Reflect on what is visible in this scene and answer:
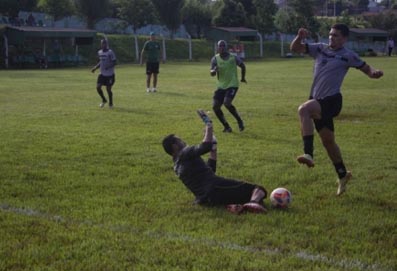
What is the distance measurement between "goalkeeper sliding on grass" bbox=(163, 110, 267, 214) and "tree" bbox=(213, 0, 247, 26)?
71069 mm

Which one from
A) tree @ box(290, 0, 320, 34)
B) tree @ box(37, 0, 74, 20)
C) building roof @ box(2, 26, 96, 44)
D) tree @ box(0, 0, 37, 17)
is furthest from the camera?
tree @ box(290, 0, 320, 34)

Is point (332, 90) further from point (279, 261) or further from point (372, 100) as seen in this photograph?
point (372, 100)

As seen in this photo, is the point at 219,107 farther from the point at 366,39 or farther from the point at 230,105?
the point at 366,39

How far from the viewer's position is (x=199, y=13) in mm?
76625

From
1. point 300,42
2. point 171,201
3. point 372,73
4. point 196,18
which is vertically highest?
point 196,18

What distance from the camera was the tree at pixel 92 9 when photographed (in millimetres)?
61094

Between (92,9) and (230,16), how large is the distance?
72.3 feet

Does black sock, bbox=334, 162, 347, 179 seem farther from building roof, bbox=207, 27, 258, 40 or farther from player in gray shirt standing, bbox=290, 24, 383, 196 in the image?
building roof, bbox=207, 27, 258, 40

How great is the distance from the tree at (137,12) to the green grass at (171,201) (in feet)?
170

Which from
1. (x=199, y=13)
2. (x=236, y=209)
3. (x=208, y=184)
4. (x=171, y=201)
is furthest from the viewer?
(x=199, y=13)

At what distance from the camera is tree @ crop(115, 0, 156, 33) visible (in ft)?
211

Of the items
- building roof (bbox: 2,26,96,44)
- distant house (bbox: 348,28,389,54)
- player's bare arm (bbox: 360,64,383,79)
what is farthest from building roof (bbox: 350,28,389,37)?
player's bare arm (bbox: 360,64,383,79)

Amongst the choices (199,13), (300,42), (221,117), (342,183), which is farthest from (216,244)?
(199,13)

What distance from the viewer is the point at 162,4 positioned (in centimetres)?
6694
